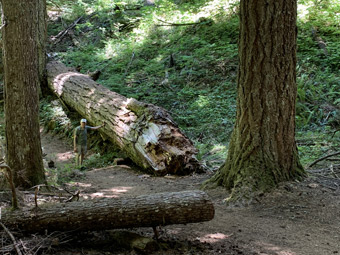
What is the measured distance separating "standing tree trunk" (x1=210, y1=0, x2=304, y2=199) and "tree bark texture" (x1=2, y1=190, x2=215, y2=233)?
210 cm

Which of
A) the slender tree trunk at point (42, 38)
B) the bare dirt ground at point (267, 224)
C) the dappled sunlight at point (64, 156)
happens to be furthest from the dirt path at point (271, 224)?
the slender tree trunk at point (42, 38)

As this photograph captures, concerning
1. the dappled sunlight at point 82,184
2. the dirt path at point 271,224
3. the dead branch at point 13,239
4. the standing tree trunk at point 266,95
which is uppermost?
the standing tree trunk at point 266,95

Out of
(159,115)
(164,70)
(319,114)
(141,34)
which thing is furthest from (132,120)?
(141,34)

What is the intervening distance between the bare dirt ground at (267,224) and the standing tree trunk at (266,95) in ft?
1.27

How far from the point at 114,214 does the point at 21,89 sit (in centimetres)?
314

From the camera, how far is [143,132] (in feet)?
28.5

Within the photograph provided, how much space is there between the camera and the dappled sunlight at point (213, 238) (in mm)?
4078

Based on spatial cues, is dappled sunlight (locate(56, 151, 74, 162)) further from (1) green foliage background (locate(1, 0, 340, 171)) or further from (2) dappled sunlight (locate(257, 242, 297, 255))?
(2) dappled sunlight (locate(257, 242, 297, 255))

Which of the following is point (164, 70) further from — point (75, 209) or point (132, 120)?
point (75, 209)

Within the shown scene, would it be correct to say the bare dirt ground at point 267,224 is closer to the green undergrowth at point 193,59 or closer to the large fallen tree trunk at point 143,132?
the large fallen tree trunk at point 143,132

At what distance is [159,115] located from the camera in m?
8.87

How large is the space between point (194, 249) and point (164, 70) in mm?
13077

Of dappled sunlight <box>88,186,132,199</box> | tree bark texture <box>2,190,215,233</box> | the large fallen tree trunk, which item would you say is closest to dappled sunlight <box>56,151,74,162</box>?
the large fallen tree trunk

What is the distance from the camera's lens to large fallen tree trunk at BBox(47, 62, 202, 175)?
27.1 feet
